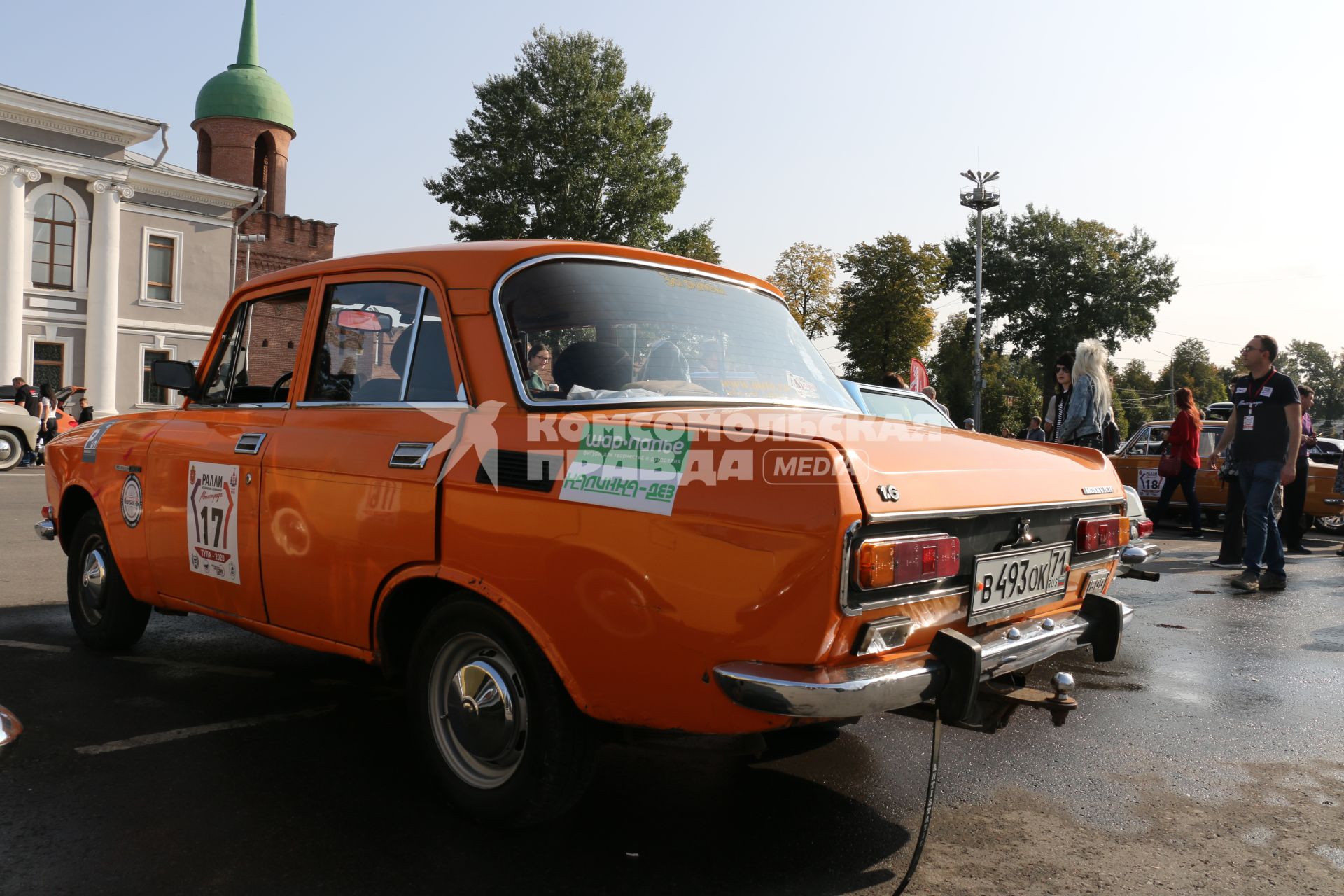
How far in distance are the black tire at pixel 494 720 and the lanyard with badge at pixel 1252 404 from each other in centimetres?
747

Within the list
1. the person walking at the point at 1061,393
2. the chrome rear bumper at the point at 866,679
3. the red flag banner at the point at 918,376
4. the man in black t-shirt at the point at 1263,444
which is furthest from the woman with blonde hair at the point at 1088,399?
the red flag banner at the point at 918,376

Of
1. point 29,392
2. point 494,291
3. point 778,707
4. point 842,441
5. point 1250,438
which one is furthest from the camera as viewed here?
point 29,392

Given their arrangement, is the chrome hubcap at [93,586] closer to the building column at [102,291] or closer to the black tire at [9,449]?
the black tire at [9,449]

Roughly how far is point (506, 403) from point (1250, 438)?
24.4 feet

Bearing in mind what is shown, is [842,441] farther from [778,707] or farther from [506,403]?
[506,403]

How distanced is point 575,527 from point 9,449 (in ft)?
65.2

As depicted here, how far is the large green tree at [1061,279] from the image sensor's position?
59.9 m

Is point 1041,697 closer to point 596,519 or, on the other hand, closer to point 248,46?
point 596,519

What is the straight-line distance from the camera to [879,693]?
2580mm

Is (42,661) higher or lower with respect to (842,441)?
lower

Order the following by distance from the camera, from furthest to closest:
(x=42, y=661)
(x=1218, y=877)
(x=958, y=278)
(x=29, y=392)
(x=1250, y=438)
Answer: (x=958, y=278), (x=29, y=392), (x=1250, y=438), (x=42, y=661), (x=1218, y=877)

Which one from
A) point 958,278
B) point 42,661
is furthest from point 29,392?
point 958,278

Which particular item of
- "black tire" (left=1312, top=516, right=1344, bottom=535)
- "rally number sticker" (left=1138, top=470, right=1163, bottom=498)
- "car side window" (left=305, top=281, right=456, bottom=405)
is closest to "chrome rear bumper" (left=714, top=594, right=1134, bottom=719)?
"car side window" (left=305, top=281, right=456, bottom=405)

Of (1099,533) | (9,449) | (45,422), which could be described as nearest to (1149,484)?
(1099,533)
